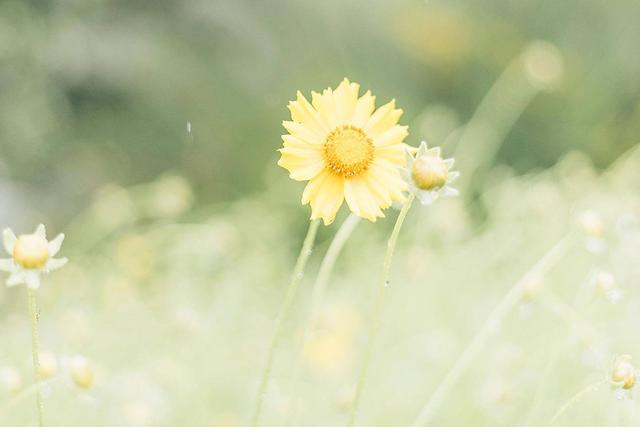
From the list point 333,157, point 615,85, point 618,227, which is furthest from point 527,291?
point 615,85

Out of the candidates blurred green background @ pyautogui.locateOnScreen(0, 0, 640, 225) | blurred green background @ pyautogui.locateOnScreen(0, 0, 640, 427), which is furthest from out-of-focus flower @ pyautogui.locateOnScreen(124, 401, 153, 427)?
blurred green background @ pyautogui.locateOnScreen(0, 0, 640, 225)

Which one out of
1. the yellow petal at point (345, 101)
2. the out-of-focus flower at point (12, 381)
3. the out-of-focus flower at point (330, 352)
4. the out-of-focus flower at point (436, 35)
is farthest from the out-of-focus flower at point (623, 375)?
the out-of-focus flower at point (436, 35)

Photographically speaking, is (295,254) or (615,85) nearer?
(295,254)

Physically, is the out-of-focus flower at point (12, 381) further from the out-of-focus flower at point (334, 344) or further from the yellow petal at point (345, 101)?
the out-of-focus flower at point (334, 344)

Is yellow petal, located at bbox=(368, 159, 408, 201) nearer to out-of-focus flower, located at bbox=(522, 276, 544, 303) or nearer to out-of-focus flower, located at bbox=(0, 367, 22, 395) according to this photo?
out-of-focus flower, located at bbox=(522, 276, 544, 303)

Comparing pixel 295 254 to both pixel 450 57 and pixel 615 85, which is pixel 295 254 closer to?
pixel 450 57

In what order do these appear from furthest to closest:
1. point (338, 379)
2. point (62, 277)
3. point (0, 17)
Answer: point (0, 17) → point (62, 277) → point (338, 379)
